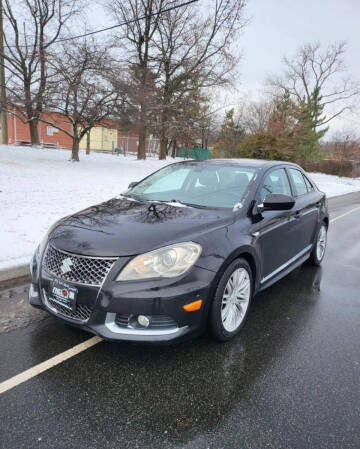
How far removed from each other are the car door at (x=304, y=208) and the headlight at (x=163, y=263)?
81.6 inches

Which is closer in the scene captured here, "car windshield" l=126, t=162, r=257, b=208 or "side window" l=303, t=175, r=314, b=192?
"car windshield" l=126, t=162, r=257, b=208

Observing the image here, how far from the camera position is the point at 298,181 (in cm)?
481

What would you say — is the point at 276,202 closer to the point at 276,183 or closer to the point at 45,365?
the point at 276,183

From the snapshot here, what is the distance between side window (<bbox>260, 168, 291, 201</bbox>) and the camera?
383 cm

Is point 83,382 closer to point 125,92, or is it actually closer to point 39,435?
point 39,435

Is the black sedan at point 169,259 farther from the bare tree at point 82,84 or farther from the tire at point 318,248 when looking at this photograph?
the bare tree at point 82,84

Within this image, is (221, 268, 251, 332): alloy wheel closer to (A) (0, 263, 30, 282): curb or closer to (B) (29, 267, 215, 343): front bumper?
(B) (29, 267, 215, 343): front bumper

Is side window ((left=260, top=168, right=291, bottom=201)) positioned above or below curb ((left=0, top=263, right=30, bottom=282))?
above

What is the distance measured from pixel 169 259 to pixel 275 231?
1.58 m

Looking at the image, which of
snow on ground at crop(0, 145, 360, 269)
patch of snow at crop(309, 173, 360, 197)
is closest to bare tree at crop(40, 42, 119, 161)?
snow on ground at crop(0, 145, 360, 269)

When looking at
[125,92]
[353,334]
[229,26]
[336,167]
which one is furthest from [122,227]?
[336,167]

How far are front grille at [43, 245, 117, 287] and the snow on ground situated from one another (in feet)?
7.13

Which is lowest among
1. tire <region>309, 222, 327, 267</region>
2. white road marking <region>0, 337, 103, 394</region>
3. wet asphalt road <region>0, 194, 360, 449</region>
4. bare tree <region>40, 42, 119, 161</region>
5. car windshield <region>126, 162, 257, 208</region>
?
white road marking <region>0, 337, 103, 394</region>

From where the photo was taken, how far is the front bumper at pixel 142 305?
8.21 feet
